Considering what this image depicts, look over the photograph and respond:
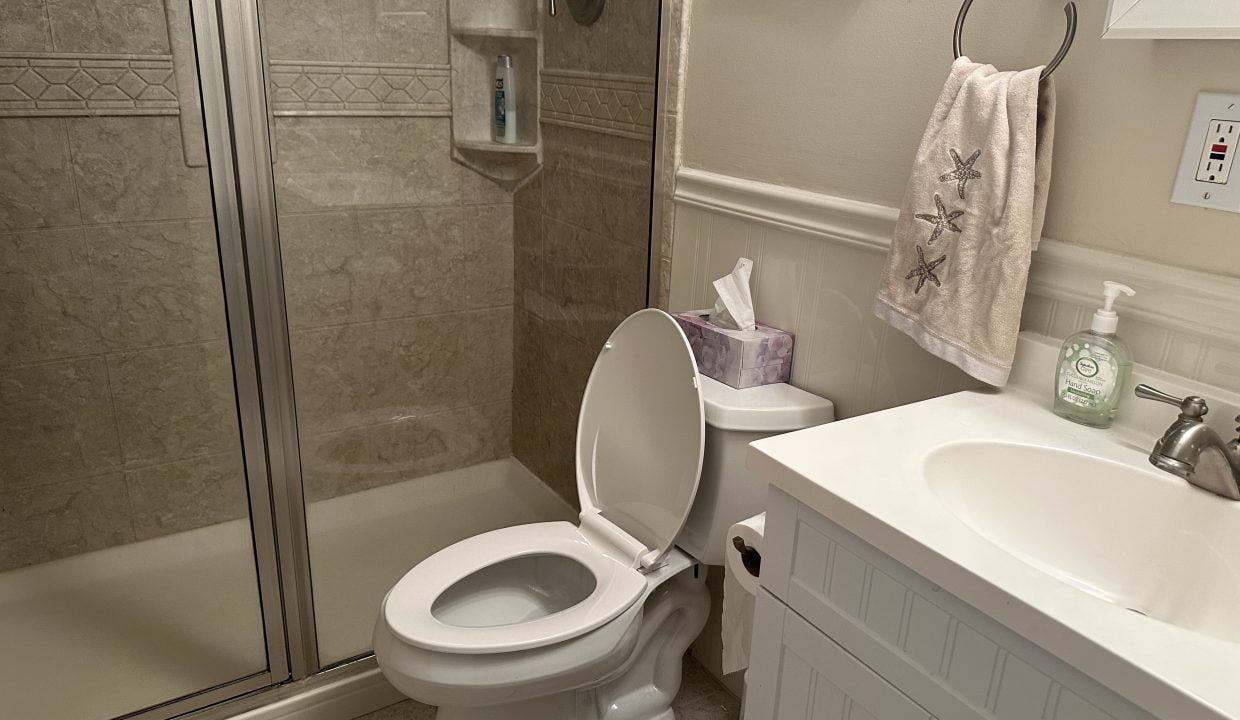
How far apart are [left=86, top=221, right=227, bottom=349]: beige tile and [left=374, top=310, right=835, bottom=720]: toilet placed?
76 cm

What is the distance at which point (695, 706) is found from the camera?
1.88 metres

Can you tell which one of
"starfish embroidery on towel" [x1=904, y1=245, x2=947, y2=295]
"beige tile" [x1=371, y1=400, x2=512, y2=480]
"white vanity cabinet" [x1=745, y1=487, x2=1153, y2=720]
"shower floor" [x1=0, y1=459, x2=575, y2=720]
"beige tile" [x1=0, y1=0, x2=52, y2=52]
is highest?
"beige tile" [x1=0, y1=0, x2=52, y2=52]

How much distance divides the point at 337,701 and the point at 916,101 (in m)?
1.65

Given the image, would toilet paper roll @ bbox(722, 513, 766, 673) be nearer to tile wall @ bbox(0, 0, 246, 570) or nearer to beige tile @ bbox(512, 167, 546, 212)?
tile wall @ bbox(0, 0, 246, 570)

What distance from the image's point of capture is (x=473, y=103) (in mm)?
2236

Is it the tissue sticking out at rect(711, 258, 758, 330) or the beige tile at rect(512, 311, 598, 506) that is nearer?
the tissue sticking out at rect(711, 258, 758, 330)

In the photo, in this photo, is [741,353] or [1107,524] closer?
[1107,524]

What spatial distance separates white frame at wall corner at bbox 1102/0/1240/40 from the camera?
933mm

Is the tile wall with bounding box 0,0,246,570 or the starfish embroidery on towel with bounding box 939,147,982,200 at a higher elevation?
the starfish embroidery on towel with bounding box 939,147,982,200

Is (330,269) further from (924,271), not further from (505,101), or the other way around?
(924,271)

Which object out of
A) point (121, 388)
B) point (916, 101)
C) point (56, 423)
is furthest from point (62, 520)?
point (916, 101)

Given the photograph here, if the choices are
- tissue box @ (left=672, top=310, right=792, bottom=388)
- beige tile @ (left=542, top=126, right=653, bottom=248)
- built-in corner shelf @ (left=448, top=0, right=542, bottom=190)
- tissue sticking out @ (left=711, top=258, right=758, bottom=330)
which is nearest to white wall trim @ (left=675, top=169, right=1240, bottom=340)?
tissue sticking out @ (left=711, top=258, right=758, bottom=330)

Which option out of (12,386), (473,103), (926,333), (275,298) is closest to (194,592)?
(12,386)

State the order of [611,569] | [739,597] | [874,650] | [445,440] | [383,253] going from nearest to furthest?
1. [874,650]
2. [739,597]
3. [611,569]
4. [383,253]
5. [445,440]
